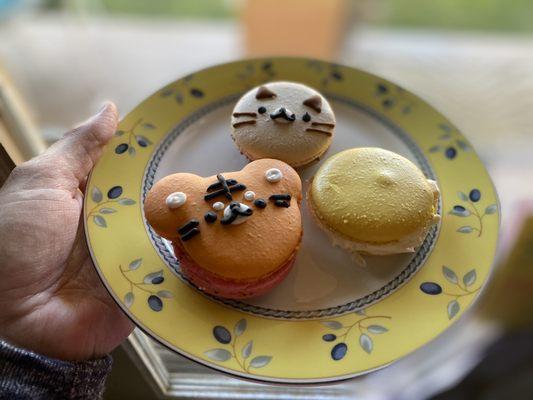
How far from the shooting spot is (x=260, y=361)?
802 mm

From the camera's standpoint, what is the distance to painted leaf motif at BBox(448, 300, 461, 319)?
0.84 m

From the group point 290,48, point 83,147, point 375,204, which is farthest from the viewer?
point 290,48

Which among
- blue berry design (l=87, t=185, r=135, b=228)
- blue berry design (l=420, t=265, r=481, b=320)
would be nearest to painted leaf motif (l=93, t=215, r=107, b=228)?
blue berry design (l=87, t=185, r=135, b=228)

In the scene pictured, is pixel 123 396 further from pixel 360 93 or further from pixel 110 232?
pixel 360 93

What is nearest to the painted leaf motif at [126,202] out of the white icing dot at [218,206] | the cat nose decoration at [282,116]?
the white icing dot at [218,206]

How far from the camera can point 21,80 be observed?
2.21 metres

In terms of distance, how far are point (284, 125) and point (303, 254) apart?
25cm

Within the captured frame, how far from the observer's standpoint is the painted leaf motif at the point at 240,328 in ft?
2.74

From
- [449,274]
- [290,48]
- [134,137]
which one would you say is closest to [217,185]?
[134,137]

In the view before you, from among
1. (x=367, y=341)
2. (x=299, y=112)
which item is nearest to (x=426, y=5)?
(x=299, y=112)

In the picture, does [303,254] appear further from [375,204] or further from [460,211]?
[460,211]

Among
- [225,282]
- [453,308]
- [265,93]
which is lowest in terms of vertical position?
[453,308]

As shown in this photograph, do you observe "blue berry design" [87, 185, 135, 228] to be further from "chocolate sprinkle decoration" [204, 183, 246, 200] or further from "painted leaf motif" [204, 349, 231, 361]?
"painted leaf motif" [204, 349, 231, 361]

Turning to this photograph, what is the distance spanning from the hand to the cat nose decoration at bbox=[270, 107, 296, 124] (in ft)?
1.10
